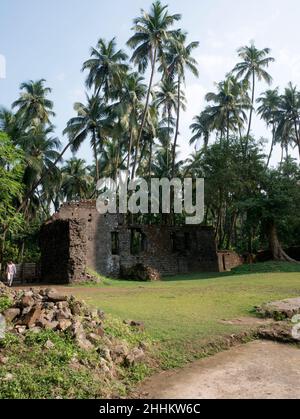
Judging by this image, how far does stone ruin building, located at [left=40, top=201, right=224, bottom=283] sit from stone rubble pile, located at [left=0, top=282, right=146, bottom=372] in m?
12.4

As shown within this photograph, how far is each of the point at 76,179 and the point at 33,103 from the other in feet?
30.3

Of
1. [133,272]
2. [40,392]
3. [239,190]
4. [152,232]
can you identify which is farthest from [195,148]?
[40,392]

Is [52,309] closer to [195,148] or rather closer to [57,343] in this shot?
[57,343]

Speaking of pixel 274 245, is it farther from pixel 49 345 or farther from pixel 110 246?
pixel 49 345

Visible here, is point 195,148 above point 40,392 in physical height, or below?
above

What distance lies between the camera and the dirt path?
5352 mm

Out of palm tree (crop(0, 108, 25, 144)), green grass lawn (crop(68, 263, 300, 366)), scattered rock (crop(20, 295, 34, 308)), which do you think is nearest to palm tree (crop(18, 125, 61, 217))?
palm tree (crop(0, 108, 25, 144))

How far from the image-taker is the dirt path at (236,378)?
17.6 ft

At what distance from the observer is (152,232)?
26953mm

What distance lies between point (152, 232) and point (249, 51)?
18.8 meters

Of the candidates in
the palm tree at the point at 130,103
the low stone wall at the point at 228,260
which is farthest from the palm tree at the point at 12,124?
the low stone wall at the point at 228,260

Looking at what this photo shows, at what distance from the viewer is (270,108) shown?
1556 inches

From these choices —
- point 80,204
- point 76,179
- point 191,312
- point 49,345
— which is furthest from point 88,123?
point 49,345
